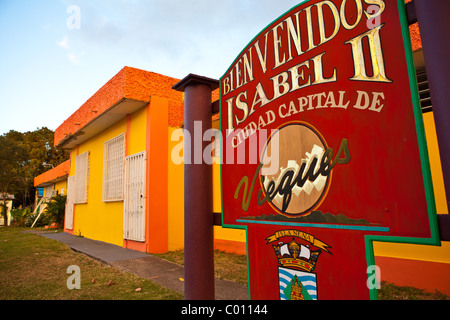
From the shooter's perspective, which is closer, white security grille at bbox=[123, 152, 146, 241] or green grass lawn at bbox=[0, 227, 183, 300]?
green grass lawn at bbox=[0, 227, 183, 300]

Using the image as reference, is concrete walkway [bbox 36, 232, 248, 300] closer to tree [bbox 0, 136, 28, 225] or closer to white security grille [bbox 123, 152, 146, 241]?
white security grille [bbox 123, 152, 146, 241]

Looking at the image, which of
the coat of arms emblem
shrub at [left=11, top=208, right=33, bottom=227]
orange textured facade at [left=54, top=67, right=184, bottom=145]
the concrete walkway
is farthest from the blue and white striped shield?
shrub at [left=11, top=208, right=33, bottom=227]

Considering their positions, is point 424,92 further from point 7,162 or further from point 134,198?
point 7,162

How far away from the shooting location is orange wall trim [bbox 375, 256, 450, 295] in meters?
3.29

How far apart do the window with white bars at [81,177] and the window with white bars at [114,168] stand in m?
2.22

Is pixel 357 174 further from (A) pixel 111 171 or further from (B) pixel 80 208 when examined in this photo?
(B) pixel 80 208

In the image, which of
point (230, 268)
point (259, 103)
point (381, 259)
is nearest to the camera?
point (259, 103)

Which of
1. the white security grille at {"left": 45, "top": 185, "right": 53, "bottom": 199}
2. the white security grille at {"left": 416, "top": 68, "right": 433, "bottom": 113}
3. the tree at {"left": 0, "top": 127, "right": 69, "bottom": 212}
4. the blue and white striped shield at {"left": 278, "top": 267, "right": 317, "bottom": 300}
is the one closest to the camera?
the blue and white striped shield at {"left": 278, "top": 267, "right": 317, "bottom": 300}

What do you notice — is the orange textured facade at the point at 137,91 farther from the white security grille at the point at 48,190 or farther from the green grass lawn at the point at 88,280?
the white security grille at the point at 48,190

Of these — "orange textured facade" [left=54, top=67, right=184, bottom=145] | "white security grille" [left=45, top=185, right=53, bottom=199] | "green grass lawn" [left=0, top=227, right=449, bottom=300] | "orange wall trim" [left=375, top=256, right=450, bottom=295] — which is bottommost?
"green grass lawn" [left=0, top=227, right=449, bottom=300]

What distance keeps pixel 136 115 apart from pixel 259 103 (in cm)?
614

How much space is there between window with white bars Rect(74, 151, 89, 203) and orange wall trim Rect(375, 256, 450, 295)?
9.96 metres

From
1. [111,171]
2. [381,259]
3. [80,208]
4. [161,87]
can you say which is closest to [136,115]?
[161,87]
